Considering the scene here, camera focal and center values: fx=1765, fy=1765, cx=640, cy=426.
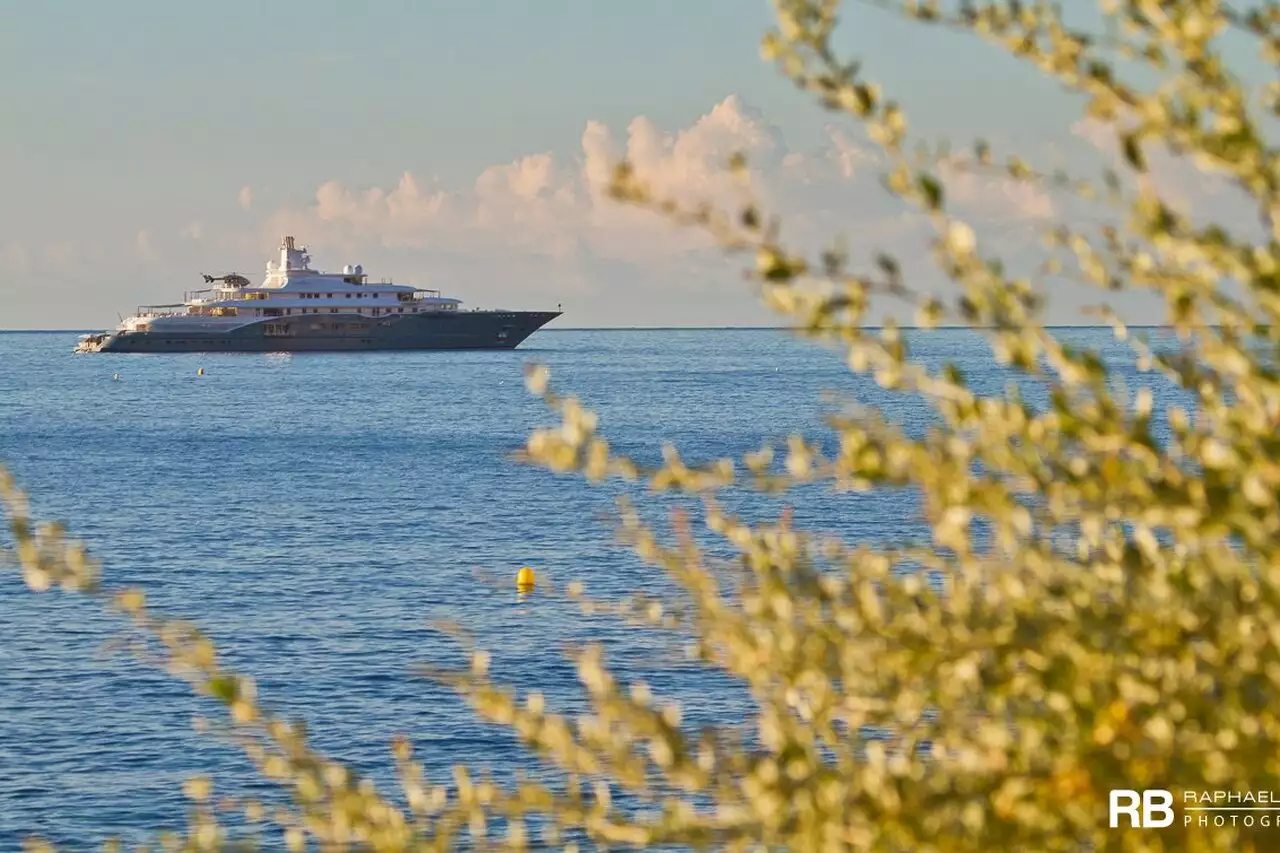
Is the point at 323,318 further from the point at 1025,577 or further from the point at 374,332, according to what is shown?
the point at 1025,577

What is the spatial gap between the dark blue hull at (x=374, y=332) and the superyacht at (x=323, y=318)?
0.09m

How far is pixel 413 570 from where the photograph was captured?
39.2 metres

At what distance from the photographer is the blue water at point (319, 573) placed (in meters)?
22.6

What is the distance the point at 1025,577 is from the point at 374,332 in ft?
524

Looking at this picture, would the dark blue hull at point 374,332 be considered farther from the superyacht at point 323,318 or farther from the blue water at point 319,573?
the blue water at point 319,573

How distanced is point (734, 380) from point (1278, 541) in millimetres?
138810

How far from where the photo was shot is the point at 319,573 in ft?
128

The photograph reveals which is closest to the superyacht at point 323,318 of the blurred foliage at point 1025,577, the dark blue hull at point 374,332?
the dark blue hull at point 374,332

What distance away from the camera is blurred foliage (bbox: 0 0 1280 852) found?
3281mm

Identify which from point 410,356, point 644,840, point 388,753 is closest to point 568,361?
point 410,356

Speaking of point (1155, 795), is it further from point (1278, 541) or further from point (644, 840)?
point (644, 840)

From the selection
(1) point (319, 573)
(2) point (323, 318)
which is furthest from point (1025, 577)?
(2) point (323, 318)

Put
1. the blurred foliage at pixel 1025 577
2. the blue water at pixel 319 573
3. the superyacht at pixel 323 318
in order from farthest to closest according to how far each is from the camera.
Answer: the superyacht at pixel 323 318 → the blue water at pixel 319 573 → the blurred foliage at pixel 1025 577

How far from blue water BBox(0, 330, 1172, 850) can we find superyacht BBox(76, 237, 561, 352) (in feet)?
179
